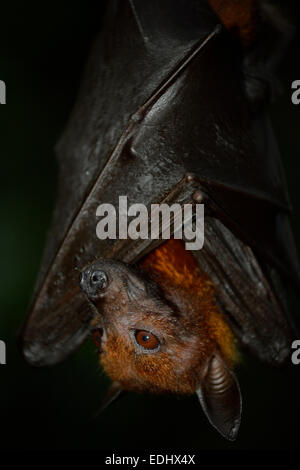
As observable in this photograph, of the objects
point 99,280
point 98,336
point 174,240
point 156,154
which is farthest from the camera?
point 174,240

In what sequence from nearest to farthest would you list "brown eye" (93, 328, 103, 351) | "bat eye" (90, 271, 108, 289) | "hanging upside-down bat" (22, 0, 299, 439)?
"bat eye" (90, 271, 108, 289)
"hanging upside-down bat" (22, 0, 299, 439)
"brown eye" (93, 328, 103, 351)

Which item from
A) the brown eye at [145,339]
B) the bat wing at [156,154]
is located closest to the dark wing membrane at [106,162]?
the bat wing at [156,154]

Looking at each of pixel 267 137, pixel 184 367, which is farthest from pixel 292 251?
pixel 184 367

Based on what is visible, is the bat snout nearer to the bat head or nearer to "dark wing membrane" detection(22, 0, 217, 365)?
the bat head

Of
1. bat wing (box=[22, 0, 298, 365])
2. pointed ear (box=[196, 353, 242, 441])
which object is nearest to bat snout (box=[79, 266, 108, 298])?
bat wing (box=[22, 0, 298, 365])

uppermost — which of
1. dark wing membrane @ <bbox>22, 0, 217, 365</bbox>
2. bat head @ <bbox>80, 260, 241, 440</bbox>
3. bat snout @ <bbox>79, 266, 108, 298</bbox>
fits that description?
dark wing membrane @ <bbox>22, 0, 217, 365</bbox>

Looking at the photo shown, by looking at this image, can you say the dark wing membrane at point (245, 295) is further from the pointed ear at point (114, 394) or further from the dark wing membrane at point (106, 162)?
the pointed ear at point (114, 394)

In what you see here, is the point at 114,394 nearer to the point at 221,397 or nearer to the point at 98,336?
the point at 98,336

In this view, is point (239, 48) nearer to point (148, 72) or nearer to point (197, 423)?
point (148, 72)

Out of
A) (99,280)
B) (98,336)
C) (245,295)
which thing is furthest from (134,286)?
(245,295)
